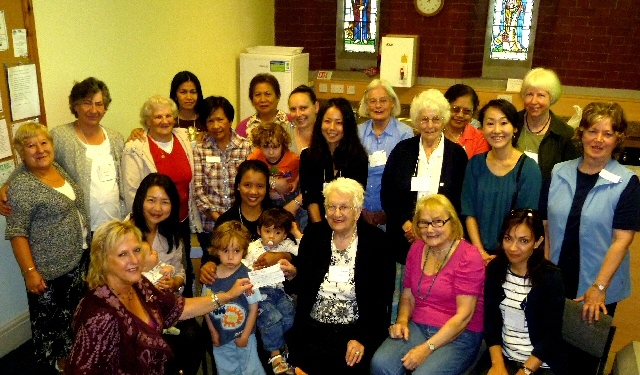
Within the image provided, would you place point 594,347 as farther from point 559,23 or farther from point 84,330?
point 559,23

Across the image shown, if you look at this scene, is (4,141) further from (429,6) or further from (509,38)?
(509,38)

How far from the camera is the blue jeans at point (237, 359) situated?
9.01ft

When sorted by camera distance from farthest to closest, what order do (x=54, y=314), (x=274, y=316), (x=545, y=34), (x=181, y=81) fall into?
(x=545, y=34) → (x=181, y=81) → (x=54, y=314) → (x=274, y=316)

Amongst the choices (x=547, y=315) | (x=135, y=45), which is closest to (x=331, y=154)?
(x=547, y=315)

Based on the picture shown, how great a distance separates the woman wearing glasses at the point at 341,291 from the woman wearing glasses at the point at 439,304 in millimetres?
121

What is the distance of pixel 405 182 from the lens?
3072 mm

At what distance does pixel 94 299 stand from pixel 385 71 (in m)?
5.13

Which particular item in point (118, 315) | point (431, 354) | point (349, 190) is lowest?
point (431, 354)

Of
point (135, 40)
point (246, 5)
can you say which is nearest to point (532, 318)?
point (135, 40)

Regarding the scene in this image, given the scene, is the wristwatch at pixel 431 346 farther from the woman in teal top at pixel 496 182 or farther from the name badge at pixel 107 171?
the name badge at pixel 107 171

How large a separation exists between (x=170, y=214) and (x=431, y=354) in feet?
5.08

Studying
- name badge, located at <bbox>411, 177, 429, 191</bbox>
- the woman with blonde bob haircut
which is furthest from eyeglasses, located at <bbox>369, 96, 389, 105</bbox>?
the woman with blonde bob haircut

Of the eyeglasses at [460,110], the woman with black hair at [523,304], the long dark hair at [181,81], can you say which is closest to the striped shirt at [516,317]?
the woman with black hair at [523,304]

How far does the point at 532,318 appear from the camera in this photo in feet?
8.05
